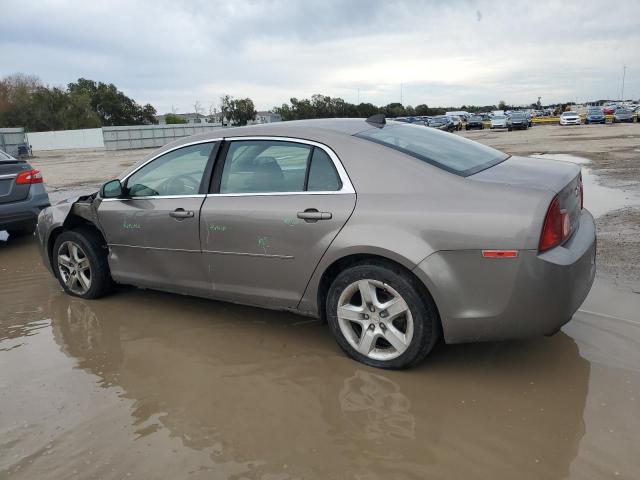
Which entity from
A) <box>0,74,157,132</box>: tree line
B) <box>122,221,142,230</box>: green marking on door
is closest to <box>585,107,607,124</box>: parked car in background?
<box>122,221,142,230</box>: green marking on door

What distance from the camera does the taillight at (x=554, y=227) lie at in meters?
2.98

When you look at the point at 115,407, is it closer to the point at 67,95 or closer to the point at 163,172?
the point at 163,172

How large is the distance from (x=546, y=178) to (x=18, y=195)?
6981 millimetres

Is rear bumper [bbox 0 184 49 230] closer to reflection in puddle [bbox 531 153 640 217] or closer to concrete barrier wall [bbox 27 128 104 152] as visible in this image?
reflection in puddle [bbox 531 153 640 217]

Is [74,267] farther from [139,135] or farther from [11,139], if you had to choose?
[139,135]

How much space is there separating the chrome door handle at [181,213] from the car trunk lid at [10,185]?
14.6ft

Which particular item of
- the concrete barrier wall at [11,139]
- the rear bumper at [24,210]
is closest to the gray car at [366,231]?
the rear bumper at [24,210]

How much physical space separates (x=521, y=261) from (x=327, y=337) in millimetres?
1689

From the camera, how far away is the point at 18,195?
7.58 metres

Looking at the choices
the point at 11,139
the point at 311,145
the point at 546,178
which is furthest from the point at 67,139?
the point at 546,178

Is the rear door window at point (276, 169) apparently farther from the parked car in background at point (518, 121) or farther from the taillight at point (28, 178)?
the parked car in background at point (518, 121)

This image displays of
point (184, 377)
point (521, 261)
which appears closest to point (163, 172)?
point (184, 377)

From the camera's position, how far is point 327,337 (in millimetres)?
4145

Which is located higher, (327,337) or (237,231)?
(237,231)
